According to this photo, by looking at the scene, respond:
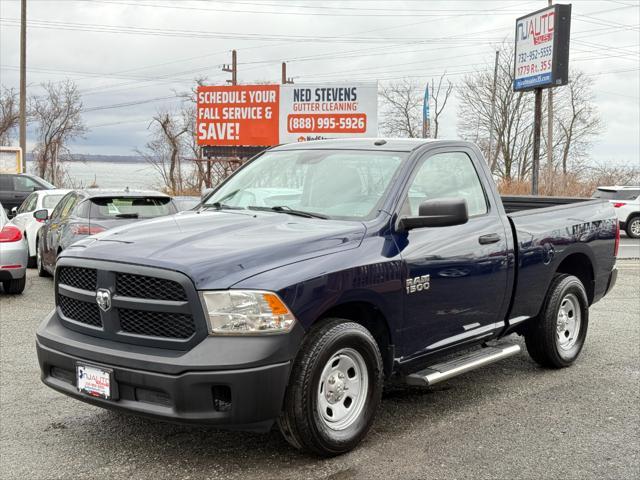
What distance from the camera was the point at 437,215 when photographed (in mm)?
4562

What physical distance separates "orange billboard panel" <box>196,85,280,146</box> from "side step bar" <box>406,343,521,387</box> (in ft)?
89.1

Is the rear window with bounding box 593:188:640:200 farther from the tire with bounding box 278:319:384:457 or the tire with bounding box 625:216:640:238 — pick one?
the tire with bounding box 278:319:384:457

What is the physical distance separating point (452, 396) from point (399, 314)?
1357mm

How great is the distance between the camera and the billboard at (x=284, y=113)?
31234mm

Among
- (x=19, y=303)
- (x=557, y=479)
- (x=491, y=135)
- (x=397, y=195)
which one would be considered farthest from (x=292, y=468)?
(x=491, y=135)

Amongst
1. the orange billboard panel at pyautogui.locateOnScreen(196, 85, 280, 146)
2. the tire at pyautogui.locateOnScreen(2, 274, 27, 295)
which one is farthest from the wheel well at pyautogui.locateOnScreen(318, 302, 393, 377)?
the orange billboard panel at pyautogui.locateOnScreen(196, 85, 280, 146)

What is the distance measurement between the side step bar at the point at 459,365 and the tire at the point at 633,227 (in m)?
19.5

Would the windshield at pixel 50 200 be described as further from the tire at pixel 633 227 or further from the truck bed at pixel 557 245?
the tire at pixel 633 227

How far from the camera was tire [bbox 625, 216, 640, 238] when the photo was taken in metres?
23.4

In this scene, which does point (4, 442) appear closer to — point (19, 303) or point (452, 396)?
point (452, 396)

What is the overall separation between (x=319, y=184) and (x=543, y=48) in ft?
62.8

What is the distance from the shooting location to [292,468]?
13.6 feet

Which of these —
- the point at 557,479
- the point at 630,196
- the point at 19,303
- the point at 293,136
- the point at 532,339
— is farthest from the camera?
the point at 293,136

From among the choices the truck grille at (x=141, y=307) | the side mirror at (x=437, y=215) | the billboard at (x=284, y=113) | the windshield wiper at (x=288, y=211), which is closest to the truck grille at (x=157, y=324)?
the truck grille at (x=141, y=307)
